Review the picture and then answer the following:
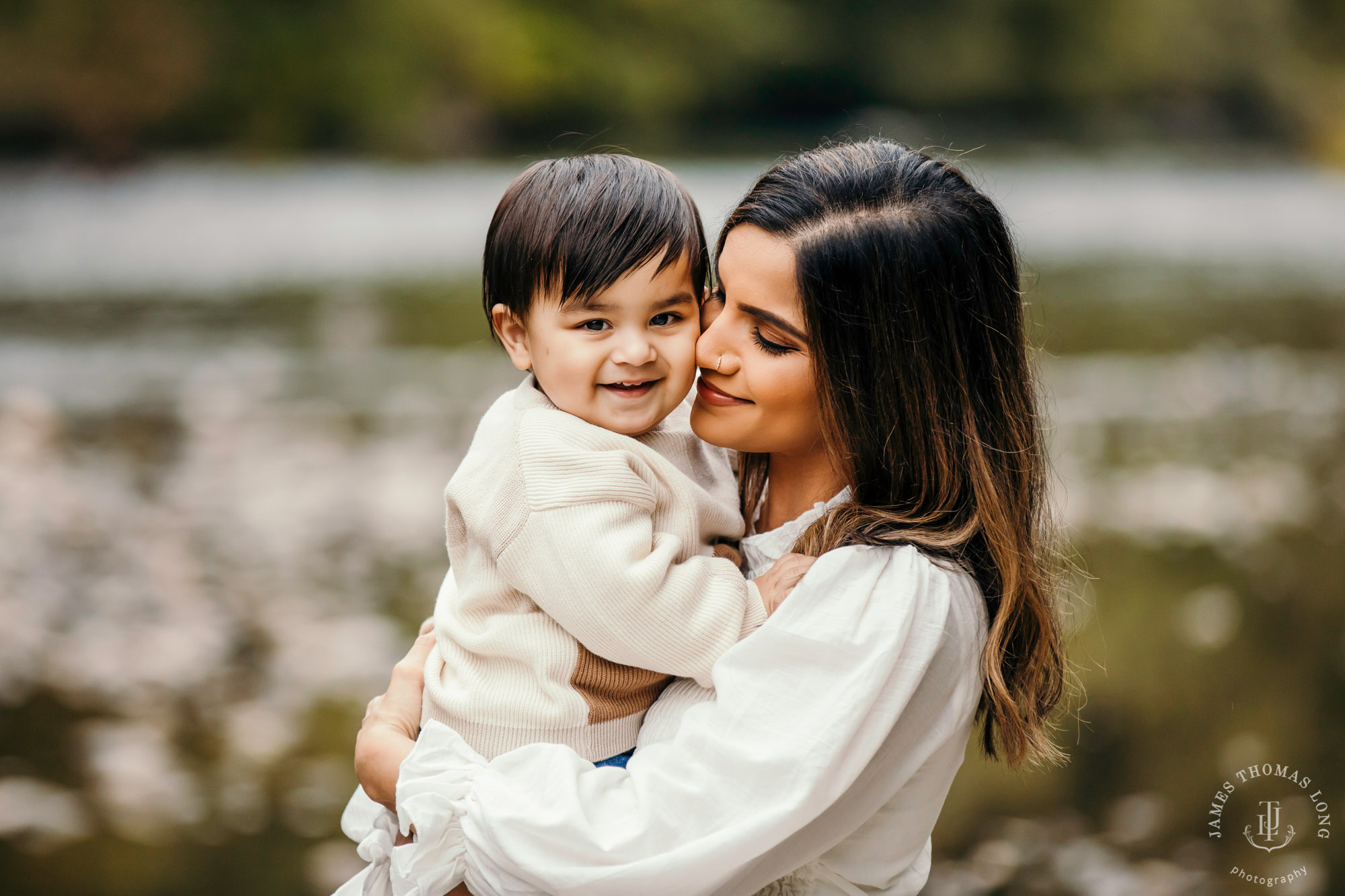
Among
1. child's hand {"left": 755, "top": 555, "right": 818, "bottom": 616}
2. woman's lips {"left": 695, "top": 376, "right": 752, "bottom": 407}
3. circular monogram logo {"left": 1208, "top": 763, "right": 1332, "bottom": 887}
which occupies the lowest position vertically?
circular monogram logo {"left": 1208, "top": 763, "right": 1332, "bottom": 887}

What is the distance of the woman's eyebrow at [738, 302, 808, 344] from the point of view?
53.0 inches

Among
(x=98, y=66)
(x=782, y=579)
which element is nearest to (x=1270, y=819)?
(x=782, y=579)

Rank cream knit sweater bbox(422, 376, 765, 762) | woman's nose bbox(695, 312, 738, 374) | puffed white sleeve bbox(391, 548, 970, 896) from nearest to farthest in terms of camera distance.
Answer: puffed white sleeve bbox(391, 548, 970, 896) → cream knit sweater bbox(422, 376, 765, 762) → woman's nose bbox(695, 312, 738, 374)

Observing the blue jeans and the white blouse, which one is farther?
the blue jeans

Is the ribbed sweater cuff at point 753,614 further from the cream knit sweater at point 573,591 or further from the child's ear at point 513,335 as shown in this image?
the child's ear at point 513,335

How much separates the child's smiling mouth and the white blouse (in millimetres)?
316

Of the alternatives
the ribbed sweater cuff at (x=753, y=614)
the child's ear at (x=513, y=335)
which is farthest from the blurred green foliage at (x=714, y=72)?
the ribbed sweater cuff at (x=753, y=614)

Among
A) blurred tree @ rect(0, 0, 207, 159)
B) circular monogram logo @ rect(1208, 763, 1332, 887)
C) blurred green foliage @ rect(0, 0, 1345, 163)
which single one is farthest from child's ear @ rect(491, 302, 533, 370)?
blurred tree @ rect(0, 0, 207, 159)

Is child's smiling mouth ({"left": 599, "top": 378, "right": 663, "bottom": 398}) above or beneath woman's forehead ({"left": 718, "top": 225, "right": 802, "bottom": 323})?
beneath

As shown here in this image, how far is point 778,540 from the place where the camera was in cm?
150

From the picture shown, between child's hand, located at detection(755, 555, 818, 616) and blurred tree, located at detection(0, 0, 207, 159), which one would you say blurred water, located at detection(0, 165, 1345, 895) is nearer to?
blurred tree, located at detection(0, 0, 207, 159)

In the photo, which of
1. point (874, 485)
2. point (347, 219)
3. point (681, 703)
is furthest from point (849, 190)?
point (347, 219)

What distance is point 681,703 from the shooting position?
1.35 metres

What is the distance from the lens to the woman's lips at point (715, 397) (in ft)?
4.60
